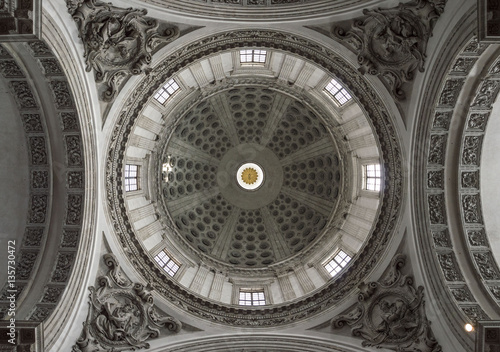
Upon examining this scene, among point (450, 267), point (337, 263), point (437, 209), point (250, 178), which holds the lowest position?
point (450, 267)

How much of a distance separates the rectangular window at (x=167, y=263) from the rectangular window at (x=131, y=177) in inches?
165

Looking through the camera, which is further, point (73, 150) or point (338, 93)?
point (338, 93)

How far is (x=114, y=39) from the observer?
21.3 metres

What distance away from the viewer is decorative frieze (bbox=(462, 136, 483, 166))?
21625 millimetres

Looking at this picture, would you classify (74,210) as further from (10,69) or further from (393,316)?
(393,316)

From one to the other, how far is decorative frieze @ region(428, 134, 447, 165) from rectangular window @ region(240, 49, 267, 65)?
9.93m

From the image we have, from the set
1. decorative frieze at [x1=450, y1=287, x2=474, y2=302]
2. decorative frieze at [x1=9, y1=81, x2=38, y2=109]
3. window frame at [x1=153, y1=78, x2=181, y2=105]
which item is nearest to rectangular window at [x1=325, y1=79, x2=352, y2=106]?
window frame at [x1=153, y1=78, x2=181, y2=105]

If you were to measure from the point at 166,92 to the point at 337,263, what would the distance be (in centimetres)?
1383

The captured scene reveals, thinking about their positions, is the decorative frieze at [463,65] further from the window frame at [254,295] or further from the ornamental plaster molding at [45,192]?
the ornamental plaster molding at [45,192]

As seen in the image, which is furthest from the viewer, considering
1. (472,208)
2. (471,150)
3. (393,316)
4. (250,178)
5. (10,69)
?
(250,178)

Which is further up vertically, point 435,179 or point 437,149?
point 437,149

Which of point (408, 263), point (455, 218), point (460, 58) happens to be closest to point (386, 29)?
point (460, 58)

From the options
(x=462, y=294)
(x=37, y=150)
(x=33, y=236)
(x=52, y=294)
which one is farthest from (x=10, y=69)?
(x=462, y=294)

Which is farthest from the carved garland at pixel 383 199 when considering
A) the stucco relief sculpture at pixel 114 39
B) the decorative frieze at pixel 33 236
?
the decorative frieze at pixel 33 236
